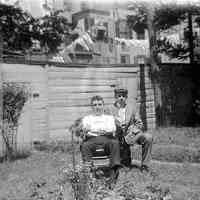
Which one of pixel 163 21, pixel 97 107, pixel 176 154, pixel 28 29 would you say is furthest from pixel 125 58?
pixel 97 107

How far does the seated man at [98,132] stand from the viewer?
504 cm

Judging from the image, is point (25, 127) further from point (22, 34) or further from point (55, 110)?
point (22, 34)

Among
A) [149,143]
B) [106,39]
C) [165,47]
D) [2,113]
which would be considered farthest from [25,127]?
[106,39]

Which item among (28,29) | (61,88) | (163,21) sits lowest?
(61,88)

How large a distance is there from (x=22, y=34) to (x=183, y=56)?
5.71m

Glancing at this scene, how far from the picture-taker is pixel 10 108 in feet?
A: 26.2

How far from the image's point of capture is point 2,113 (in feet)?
25.8

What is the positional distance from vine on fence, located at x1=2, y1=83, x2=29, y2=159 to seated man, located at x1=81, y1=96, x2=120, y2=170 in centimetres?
308

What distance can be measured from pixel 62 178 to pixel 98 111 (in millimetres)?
1622

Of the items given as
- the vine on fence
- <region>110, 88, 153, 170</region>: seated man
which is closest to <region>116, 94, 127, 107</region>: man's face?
<region>110, 88, 153, 170</region>: seated man

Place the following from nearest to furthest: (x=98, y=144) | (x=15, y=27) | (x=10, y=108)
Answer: (x=98, y=144)
(x=10, y=108)
(x=15, y=27)

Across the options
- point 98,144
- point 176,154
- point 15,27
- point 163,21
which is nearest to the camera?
point 98,144

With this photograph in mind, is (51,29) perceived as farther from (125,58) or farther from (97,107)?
(125,58)

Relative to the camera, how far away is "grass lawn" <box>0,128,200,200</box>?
384 centimetres
